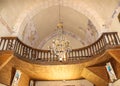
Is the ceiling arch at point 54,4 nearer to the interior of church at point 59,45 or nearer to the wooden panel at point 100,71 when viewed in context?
the interior of church at point 59,45

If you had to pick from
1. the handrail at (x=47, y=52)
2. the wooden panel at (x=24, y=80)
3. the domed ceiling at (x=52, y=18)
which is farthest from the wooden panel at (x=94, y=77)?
the wooden panel at (x=24, y=80)

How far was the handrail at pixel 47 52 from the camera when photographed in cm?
717

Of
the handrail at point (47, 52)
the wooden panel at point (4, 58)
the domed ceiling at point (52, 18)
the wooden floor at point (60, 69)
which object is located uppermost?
the domed ceiling at point (52, 18)

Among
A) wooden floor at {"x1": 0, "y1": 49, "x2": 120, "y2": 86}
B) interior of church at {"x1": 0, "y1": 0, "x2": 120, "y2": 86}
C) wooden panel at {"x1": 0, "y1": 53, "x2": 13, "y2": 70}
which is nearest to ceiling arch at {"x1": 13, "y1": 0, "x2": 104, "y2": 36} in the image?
interior of church at {"x1": 0, "y1": 0, "x2": 120, "y2": 86}

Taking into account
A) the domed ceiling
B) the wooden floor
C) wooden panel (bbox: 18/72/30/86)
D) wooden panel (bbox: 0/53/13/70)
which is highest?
the domed ceiling

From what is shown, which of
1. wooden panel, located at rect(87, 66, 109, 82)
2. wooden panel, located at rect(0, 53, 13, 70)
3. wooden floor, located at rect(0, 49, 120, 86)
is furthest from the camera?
wooden panel, located at rect(87, 66, 109, 82)

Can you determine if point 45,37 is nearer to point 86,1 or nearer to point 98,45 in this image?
point 86,1

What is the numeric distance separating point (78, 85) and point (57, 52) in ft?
15.0

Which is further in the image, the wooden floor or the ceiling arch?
the ceiling arch

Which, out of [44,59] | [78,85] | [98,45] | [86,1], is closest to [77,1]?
[86,1]

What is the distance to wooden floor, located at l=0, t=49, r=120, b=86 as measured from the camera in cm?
709

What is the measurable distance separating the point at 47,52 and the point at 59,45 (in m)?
2.48

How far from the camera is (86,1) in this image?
30.6 ft

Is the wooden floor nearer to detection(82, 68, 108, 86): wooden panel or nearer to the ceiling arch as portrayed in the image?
detection(82, 68, 108, 86): wooden panel
